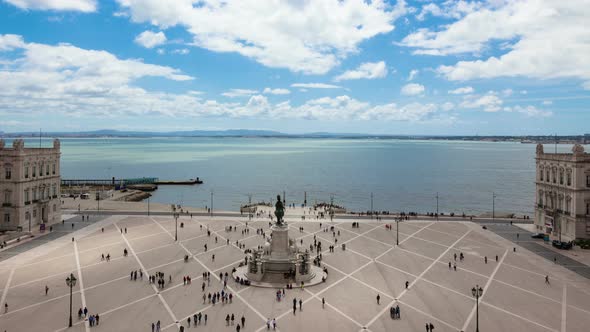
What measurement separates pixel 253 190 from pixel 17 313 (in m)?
86.4

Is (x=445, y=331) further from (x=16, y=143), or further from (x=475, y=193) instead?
(x=475, y=193)

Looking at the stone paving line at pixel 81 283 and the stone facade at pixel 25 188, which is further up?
the stone facade at pixel 25 188

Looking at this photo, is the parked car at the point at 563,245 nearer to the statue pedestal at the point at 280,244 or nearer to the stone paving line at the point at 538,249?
the stone paving line at the point at 538,249

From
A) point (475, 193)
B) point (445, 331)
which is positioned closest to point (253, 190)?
point (475, 193)

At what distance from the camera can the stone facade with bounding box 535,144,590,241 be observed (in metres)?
48.5

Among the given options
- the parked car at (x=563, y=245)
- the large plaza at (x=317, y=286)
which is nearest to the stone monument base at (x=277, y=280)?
the large plaza at (x=317, y=286)

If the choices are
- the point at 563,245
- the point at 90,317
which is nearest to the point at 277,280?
the point at 90,317

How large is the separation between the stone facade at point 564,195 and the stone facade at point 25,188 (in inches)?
2556

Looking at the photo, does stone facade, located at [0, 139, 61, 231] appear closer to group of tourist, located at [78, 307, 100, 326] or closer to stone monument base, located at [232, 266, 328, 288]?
group of tourist, located at [78, 307, 100, 326]

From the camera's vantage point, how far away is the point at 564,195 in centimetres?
5066

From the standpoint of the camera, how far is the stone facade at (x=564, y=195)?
1908 inches

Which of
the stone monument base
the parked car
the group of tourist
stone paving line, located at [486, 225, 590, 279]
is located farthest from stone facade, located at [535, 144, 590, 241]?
the group of tourist

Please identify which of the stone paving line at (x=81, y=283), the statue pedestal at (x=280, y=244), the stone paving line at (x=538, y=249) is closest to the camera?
A: the stone paving line at (x=81, y=283)

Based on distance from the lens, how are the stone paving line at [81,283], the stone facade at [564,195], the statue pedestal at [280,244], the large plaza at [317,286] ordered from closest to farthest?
A: the stone paving line at [81,283] → the large plaza at [317,286] → the statue pedestal at [280,244] → the stone facade at [564,195]
